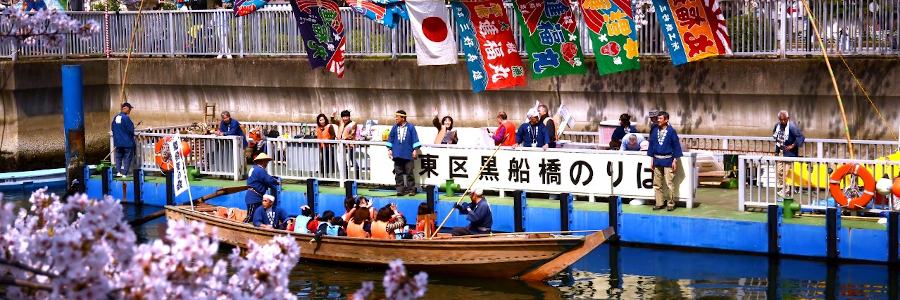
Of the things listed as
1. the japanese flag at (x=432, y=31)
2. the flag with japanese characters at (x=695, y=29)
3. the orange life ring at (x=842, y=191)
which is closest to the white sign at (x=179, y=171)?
the japanese flag at (x=432, y=31)

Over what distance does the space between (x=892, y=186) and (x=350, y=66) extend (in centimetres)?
1380

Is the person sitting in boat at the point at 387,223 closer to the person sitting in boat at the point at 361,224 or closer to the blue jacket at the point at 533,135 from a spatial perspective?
the person sitting in boat at the point at 361,224

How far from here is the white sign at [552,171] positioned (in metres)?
21.8

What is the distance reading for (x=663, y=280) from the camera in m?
19.4

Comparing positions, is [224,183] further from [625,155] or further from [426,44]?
[625,155]

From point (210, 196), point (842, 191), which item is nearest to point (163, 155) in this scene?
point (210, 196)

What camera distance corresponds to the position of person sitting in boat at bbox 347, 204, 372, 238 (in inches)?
811

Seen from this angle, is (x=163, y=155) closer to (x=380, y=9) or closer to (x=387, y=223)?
(x=380, y=9)

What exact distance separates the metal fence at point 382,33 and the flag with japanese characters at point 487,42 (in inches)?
103

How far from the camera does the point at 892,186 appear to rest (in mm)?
19297

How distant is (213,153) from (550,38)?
21.9 ft

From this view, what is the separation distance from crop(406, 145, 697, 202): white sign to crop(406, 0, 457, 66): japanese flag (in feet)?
6.93

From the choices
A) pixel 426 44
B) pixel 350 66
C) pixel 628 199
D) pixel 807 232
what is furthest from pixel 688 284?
pixel 350 66

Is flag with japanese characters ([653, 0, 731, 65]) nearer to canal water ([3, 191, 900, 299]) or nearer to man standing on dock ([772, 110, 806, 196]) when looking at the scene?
man standing on dock ([772, 110, 806, 196])
